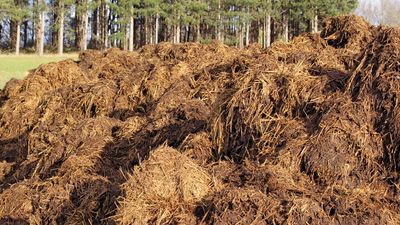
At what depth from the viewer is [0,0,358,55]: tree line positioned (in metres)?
42.8

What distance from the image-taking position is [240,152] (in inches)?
187

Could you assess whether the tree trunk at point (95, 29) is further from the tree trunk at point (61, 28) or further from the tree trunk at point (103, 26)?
the tree trunk at point (61, 28)

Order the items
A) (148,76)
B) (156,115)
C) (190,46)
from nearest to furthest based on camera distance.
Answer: (156,115), (148,76), (190,46)

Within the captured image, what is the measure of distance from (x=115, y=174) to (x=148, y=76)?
2.80m

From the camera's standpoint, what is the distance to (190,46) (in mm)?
8961

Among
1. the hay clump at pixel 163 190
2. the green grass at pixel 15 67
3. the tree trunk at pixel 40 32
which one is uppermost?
the tree trunk at pixel 40 32

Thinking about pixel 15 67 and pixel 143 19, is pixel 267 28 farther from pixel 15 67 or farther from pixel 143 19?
pixel 15 67

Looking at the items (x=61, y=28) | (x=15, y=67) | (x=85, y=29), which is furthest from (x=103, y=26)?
(x=15, y=67)

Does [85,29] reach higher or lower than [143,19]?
lower

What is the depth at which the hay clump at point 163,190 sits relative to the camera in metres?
3.67

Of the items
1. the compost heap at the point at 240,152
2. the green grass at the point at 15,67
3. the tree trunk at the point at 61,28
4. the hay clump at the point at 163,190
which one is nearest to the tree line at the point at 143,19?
the tree trunk at the point at 61,28

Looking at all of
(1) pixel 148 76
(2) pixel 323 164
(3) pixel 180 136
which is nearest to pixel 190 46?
(1) pixel 148 76

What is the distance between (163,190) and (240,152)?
1.16 metres

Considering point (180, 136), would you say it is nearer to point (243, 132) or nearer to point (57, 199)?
point (243, 132)
